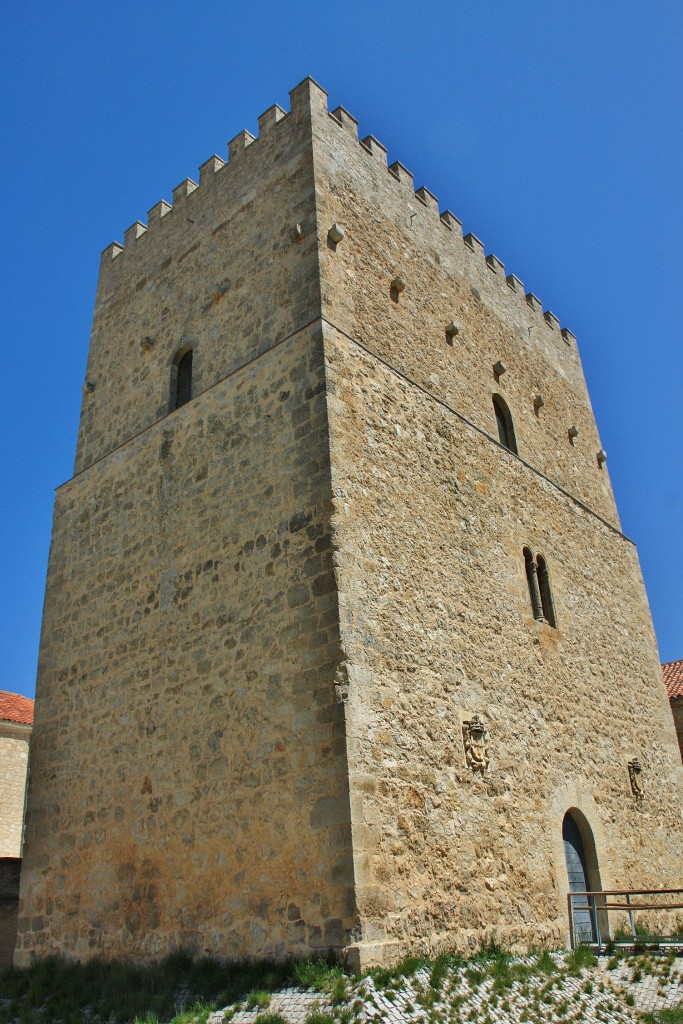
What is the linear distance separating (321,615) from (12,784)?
13.5 metres

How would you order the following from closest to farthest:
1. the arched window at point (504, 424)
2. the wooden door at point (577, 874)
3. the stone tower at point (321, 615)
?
the stone tower at point (321, 615) < the wooden door at point (577, 874) < the arched window at point (504, 424)

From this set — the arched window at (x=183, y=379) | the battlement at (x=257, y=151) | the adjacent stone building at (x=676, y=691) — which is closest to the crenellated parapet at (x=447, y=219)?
the battlement at (x=257, y=151)

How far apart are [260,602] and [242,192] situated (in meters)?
6.36

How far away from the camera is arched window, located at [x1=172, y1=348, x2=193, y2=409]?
11.2 meters

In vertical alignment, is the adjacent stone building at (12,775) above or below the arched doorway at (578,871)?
above

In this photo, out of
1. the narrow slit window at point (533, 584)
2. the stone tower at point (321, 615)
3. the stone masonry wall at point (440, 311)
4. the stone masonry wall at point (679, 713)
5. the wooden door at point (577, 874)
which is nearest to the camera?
the stone tower at point (321, 615)

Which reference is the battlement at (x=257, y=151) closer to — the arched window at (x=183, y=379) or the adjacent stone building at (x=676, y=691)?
the arched window at (x=183, y=379)

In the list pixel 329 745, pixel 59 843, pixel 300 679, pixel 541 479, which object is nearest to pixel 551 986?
pixel 329 745

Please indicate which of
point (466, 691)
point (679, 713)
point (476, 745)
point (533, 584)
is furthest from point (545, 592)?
point (679, 713)

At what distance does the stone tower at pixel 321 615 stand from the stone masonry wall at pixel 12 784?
857 centimetres

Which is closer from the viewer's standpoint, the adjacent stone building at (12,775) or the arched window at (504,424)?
the arched window at (504,424)

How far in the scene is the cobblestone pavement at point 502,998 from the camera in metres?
6.07

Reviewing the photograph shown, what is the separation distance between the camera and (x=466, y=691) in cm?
902

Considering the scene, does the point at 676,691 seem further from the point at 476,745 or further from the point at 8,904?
the point at 8,904
